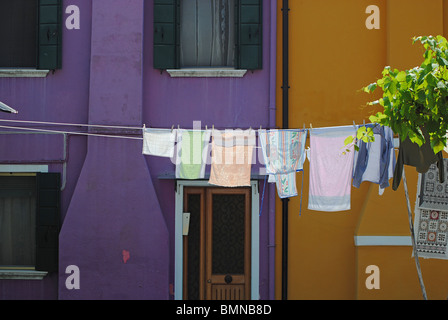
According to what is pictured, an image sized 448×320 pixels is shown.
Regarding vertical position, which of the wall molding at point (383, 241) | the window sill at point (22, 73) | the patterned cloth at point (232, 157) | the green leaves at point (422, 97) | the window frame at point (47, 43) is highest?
the window frame at point (47, 43)

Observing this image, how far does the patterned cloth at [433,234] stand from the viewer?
8734 mm

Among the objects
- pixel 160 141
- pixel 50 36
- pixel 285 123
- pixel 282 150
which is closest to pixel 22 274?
pixel 160 141

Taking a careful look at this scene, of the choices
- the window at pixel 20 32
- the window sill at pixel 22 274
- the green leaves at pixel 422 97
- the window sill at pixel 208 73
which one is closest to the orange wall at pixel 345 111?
the window sill at pixel 208 73

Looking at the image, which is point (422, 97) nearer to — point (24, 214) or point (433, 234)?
point (433, 234)

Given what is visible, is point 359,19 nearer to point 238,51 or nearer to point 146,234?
point 238,51

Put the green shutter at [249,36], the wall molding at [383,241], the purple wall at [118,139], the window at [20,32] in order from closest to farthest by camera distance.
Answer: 1. the wall molding at [383,241]
2. the purple wall at [118,139]
3. the green shutter at [249,36]
4. the window at [20,32]

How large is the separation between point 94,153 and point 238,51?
9.18 feet

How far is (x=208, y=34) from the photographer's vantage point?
1088cm

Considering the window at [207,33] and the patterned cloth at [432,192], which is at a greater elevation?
the window at [207,33]

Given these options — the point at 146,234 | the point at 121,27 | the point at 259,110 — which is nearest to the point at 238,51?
the point at 259,110

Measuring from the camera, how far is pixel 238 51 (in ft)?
34.7

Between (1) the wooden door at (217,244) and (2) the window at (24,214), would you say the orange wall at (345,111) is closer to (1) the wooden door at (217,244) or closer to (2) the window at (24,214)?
(1) the wooden door at (217,244)

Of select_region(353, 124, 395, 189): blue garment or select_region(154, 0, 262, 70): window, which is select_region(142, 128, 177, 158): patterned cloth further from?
select_region(353, 124, 395, 189): blue garment

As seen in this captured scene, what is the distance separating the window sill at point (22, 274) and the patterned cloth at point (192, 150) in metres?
3.05
